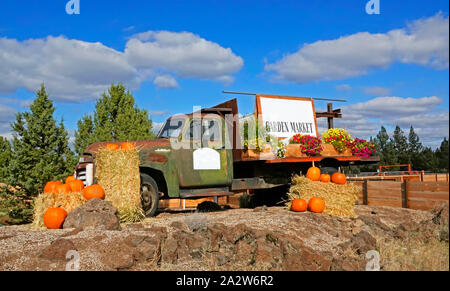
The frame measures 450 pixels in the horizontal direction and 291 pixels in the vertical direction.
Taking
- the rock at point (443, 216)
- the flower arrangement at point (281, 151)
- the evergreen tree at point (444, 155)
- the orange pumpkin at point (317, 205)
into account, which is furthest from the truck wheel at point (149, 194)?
the evergreen tree at point (444, 155)

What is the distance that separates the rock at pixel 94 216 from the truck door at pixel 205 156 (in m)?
2.26

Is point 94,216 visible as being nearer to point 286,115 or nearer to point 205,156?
point 205,156

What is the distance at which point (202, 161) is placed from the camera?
9.00 meters

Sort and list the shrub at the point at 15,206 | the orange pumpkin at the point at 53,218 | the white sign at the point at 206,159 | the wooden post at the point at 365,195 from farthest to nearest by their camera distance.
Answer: the shrub at the point at 15,206 → the wooden post at the point at 365,195 → the white sign at the point at 206,159 → the orange pumpkin at the point at 53,218

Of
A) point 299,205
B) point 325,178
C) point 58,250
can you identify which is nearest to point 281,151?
point 325,178

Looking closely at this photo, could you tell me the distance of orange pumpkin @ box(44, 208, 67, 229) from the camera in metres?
6.78

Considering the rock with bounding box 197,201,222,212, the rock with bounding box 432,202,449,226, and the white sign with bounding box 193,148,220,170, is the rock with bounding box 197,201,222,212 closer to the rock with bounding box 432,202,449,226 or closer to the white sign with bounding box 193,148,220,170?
the white sign with bounding box 193,148,220,170

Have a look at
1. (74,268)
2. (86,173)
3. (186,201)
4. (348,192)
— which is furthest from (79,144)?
(74,268)

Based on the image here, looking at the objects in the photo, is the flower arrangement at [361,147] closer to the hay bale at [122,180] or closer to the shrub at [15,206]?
the hay bale at [122,180]

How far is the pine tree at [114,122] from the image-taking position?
16.5 metres

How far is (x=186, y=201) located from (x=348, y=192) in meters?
7.98

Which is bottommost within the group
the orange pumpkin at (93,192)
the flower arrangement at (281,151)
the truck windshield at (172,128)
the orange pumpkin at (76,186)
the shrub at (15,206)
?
the shrub at (15,206)

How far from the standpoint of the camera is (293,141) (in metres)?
9.51
